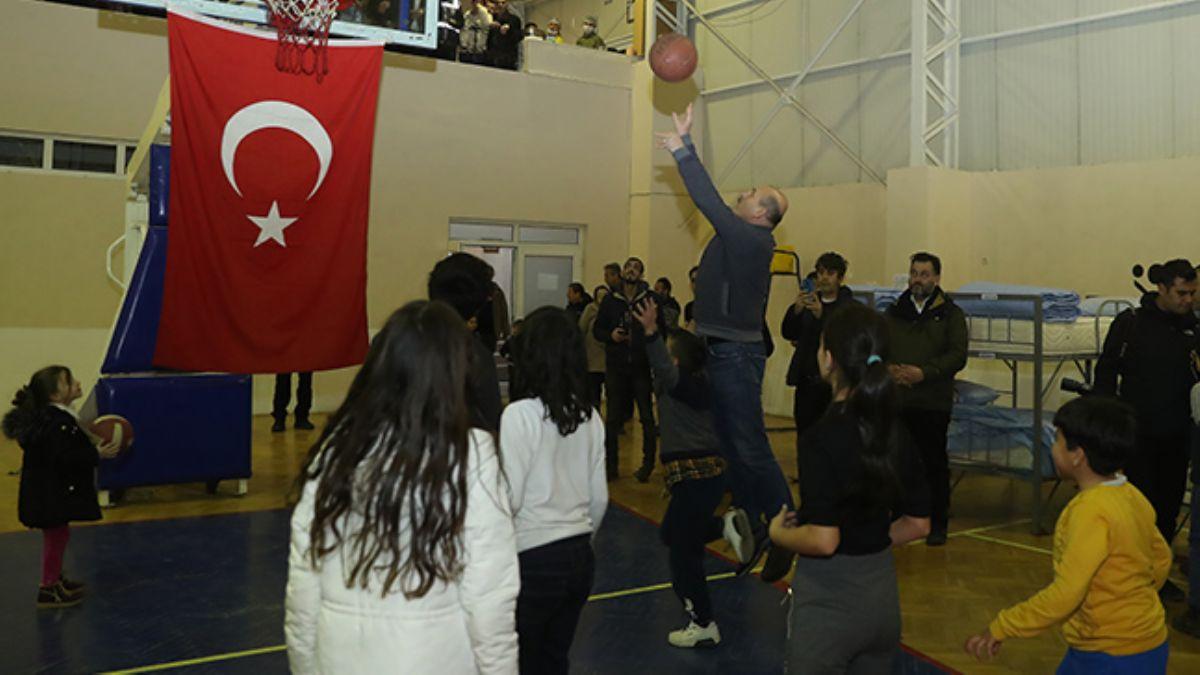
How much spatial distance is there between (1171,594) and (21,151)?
1005 cm

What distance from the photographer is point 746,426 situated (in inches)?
148

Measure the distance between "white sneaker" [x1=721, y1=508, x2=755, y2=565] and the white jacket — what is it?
1773 millimetres

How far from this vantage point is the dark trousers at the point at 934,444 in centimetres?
586

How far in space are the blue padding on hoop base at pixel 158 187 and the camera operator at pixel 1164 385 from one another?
574 cm

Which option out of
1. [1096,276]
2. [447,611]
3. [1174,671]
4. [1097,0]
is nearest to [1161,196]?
[1096,276]

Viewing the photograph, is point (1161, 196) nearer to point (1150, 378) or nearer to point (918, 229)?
point (918, 229)

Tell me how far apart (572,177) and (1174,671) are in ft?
31.4

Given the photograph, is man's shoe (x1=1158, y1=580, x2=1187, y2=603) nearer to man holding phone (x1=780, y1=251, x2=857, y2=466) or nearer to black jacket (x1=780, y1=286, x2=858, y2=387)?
man holding phone (x1=780, y1=251, x2=857, y2=466)

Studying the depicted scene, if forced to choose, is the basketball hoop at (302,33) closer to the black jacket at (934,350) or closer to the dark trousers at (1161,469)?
the black jacket at (934,350)

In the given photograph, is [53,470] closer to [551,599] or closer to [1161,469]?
[551,599]

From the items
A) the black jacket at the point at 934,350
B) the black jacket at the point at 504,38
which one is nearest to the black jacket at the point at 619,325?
the black jacket at the point at 934,350

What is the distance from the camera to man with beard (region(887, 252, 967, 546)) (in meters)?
5.81

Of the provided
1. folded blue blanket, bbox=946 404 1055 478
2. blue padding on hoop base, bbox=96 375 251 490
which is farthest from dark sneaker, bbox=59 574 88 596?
folded blue blanket, bbox=946 404 1055 478

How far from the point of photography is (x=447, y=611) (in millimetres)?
1817
